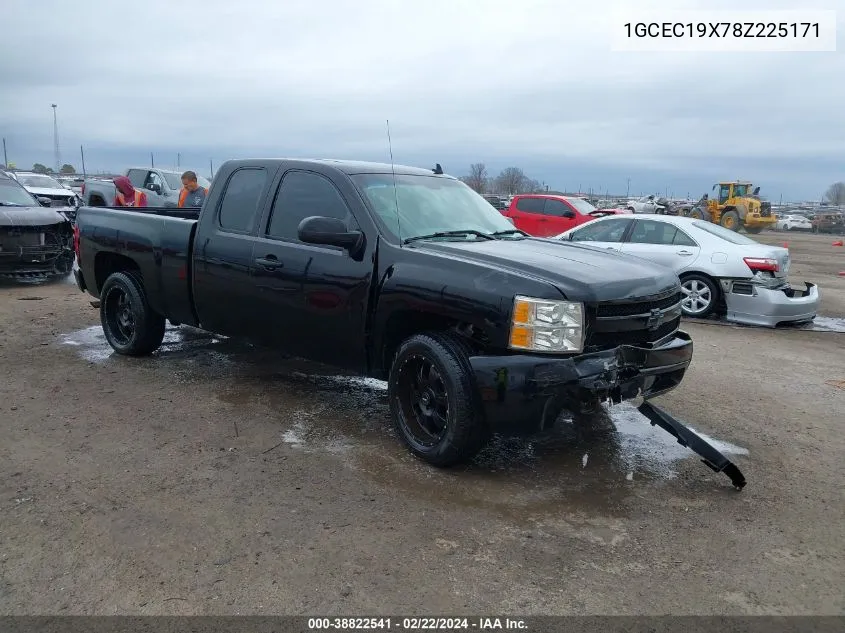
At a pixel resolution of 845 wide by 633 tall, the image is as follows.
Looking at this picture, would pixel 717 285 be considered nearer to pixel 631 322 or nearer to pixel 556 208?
pixel 631 322

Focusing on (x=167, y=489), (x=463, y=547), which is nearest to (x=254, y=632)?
(x=463, y=547)

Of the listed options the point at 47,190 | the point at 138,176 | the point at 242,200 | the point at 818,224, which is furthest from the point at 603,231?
the point at 818,224

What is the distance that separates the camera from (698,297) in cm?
926

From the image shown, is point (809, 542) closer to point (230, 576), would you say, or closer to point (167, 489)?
point (230, 576)

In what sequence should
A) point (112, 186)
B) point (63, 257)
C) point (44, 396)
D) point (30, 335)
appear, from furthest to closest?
point (112, 186) → point (63, 257) → point (30, 335) → point (44, 396)

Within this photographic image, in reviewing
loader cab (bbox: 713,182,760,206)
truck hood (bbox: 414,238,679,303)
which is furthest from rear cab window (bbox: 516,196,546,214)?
loader cab (bbox: 713,182,760,206)

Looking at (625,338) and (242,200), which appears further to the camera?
(242,200)

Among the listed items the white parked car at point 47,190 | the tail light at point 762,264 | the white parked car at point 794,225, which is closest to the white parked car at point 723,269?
the tail light at point 762,264

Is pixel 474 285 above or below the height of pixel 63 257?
above

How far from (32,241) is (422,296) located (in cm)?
897

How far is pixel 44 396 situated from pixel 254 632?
3.57m

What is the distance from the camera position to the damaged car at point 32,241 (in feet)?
34.2

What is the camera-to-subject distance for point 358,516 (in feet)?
11.6

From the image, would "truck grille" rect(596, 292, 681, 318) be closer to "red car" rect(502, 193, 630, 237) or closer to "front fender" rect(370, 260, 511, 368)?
"front fender" rect(370, 260, 511, 368)
